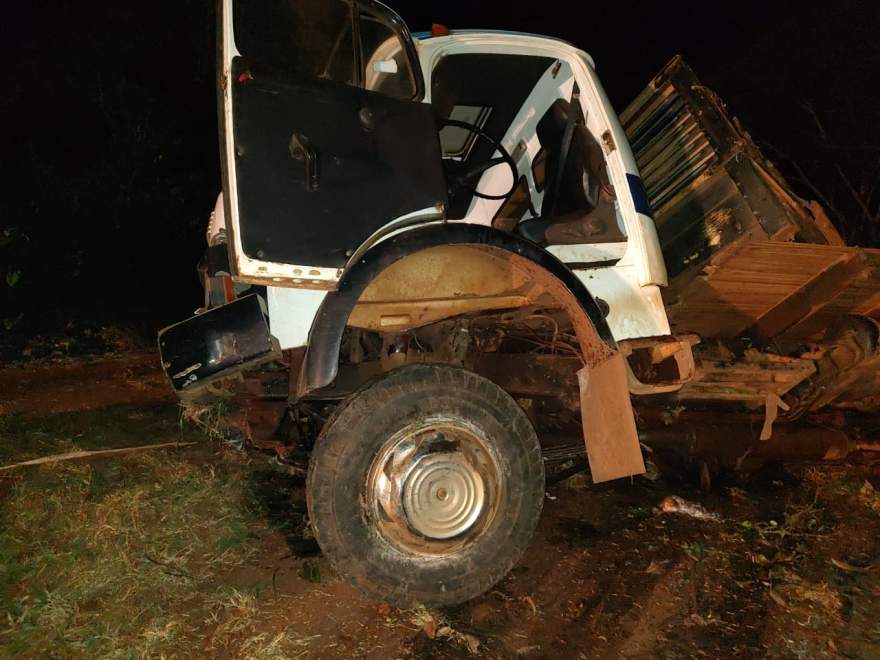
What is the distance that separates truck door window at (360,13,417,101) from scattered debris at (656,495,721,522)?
292 centimetres

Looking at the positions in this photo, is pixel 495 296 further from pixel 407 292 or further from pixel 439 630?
pixel 439 630

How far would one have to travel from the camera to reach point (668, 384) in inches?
123

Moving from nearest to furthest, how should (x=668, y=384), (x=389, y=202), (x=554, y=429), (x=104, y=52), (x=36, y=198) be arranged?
(x=389, y=202), (x=668, y=384), (x=554, y=429), (x=36, y=198), (x=104, y=52)

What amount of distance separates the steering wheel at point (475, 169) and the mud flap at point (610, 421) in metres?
1.26

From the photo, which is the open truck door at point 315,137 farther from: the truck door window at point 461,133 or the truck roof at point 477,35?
the truck door window at point 461,133

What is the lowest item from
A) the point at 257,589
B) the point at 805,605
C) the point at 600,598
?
the point at 805,605

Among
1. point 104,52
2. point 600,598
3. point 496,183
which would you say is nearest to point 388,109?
point 496,183

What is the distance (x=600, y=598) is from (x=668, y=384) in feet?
3.79

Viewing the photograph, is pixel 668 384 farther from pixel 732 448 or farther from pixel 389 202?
pixel 389 202

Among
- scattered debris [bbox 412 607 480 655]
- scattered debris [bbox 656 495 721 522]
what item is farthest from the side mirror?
scattered debris [bbox 656 495 721 522]

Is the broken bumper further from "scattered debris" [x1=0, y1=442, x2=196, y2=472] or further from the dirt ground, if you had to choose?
"scattered debris" [x1=0, y1=442, x2=196, y2=472]

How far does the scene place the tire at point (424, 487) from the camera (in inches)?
101

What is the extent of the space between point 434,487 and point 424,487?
1.8 inches

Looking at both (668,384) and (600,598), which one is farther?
(668,384)
